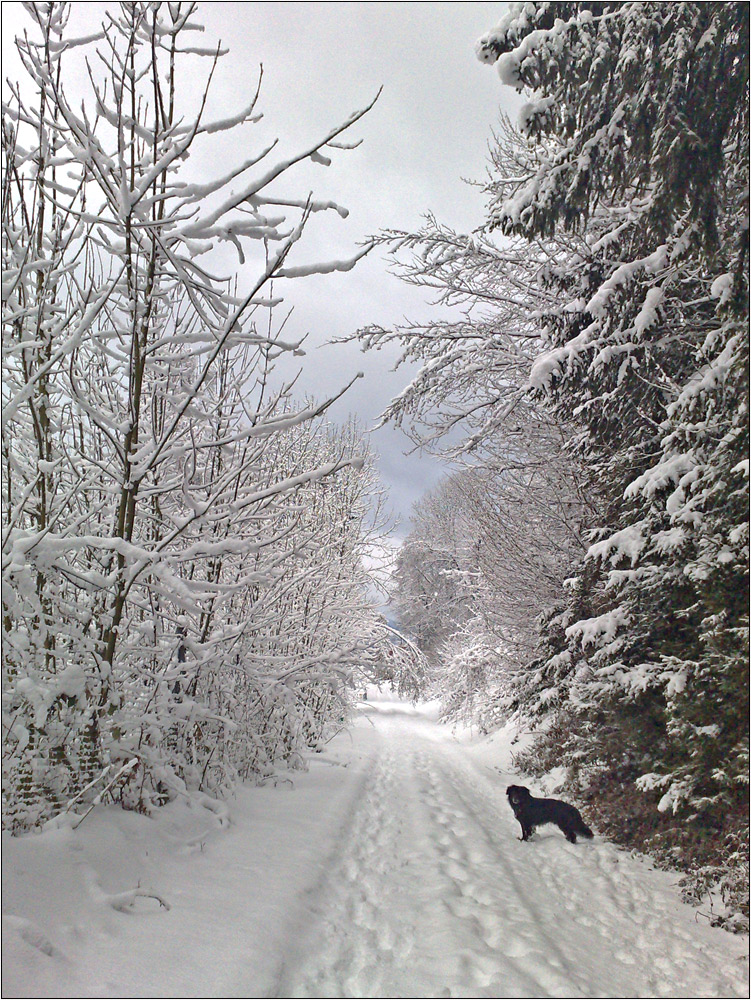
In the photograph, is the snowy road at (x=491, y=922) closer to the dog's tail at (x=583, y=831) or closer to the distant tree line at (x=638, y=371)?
the dog's tail at (x=583, y=831)

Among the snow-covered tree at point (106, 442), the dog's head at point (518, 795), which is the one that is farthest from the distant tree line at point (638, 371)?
the snow-covered tree at point (106, 442)

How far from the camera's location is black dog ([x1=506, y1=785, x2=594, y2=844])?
18.7ft

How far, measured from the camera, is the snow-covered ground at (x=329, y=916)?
2.40m

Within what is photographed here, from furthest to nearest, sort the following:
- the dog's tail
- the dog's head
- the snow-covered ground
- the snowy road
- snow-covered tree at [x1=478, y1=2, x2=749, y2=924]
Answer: the dog's head → the dog's tail → snow-covered tree at [x1=478, y1=2, x2=749, y2=924] → the snowy road → the snow-covered ground

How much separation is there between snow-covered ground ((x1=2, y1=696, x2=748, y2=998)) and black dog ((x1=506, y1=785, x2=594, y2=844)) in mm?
178

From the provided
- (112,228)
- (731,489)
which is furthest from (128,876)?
(731,489)

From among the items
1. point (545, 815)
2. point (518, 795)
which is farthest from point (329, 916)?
point (545, 815)

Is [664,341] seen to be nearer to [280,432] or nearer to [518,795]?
[280,432]

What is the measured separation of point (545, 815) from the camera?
5773 mm

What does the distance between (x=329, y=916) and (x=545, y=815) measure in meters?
3.17

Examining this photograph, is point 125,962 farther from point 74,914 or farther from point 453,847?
point 453,847

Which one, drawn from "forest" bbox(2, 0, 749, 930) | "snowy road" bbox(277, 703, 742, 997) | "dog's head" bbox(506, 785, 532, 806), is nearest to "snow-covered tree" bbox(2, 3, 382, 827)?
"forest" bbox(2, 0, 749, 930)

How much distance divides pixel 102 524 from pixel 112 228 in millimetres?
1892

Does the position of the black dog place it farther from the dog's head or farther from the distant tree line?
the distant tree line
